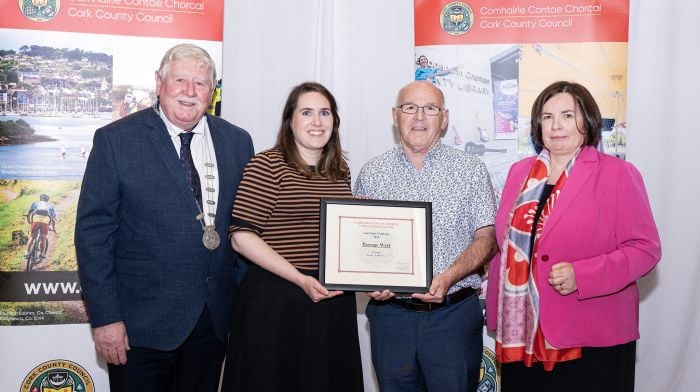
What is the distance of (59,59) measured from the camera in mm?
3898

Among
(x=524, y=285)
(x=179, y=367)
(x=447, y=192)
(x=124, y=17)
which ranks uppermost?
(x=124, y=17)

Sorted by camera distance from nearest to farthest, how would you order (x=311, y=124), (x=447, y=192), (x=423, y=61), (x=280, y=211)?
(x=280, y=211) → (x=311, y=124) → (x=447, y=192) → (x=423, y=61)

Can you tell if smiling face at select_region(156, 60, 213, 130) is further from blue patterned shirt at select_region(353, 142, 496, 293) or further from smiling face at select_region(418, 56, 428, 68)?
smiling face at select_region(418, 56, 428, 68)

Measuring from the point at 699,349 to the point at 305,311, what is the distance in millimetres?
3267

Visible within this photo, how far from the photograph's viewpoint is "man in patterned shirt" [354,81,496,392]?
2973mm

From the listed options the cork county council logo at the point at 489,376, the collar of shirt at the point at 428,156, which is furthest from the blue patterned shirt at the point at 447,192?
the cork county council logo at the point at 489,376

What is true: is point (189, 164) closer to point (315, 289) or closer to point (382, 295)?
point (315, 289)

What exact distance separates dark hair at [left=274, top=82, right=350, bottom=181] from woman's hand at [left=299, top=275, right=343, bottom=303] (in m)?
0.50

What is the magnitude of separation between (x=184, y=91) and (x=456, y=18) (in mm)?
2115

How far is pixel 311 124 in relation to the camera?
2.96 metres

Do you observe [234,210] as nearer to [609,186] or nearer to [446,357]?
[446,357]

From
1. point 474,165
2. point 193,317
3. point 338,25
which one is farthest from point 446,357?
point 338,25

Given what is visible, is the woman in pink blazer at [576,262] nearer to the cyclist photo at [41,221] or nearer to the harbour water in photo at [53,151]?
the harbour water in photo at [53,151]

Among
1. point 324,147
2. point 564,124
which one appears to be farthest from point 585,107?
point 324,147
